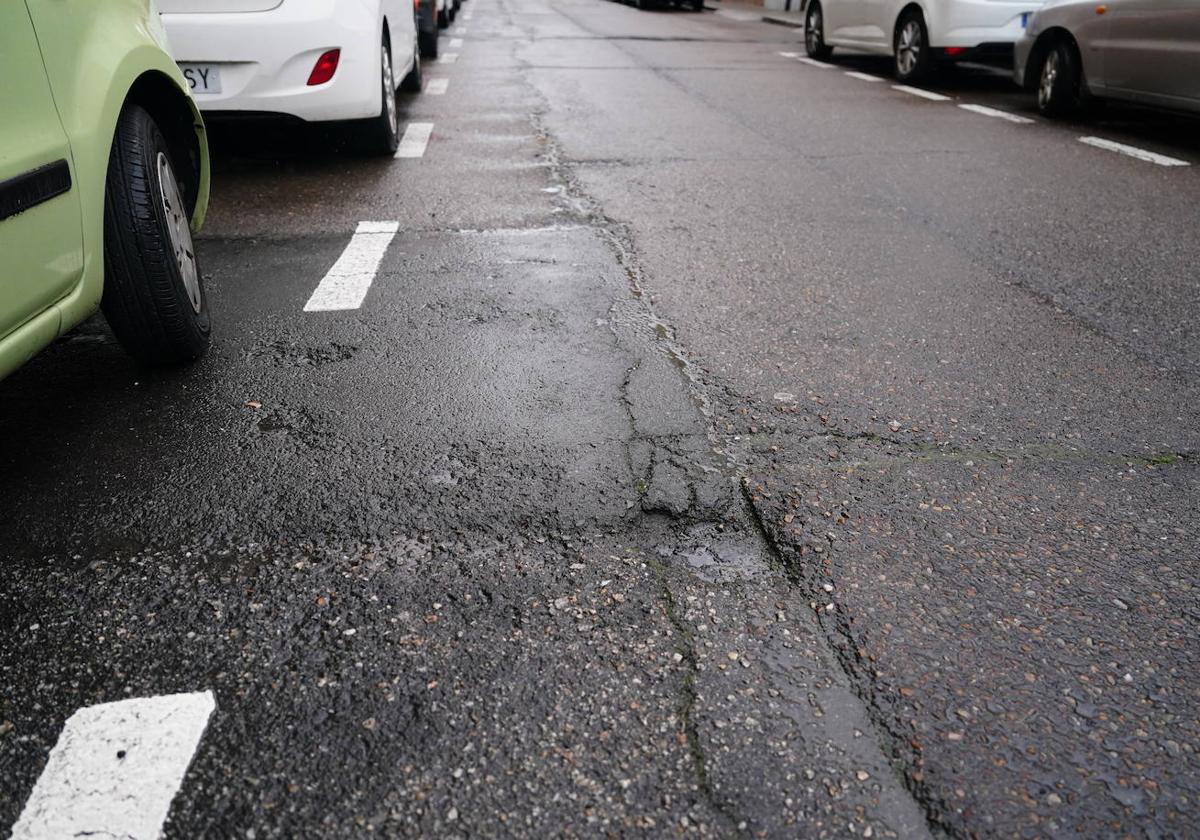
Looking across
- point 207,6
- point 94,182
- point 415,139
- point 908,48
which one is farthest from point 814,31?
point 94,182

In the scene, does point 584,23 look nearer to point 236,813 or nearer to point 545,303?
point 545,303

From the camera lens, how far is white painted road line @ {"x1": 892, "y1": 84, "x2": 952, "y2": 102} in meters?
9.98

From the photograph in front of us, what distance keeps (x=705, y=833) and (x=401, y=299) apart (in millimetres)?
2900

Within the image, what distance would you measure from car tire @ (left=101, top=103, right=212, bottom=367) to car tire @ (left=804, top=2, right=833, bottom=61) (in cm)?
1186

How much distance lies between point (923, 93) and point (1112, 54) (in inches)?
108

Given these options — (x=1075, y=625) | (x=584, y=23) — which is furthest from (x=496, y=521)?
(x=584, y=23)

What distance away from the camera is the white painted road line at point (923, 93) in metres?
9.98

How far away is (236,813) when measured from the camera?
1661 mm

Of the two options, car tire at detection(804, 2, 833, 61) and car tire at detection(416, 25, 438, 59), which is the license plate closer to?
car tire at detection(416, 25, 438, 59)

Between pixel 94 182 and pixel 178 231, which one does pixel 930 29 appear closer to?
pixel 178 231

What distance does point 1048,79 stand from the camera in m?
8.82

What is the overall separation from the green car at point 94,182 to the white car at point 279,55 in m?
2.22

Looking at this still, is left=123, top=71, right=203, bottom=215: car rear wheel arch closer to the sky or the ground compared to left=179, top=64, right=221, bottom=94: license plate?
closer to the sky

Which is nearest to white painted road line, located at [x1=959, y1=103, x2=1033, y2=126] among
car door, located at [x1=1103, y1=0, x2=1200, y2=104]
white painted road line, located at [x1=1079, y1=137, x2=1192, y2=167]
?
car door, located at [x1=1103, y1=0, x2=1200, y2=104]
